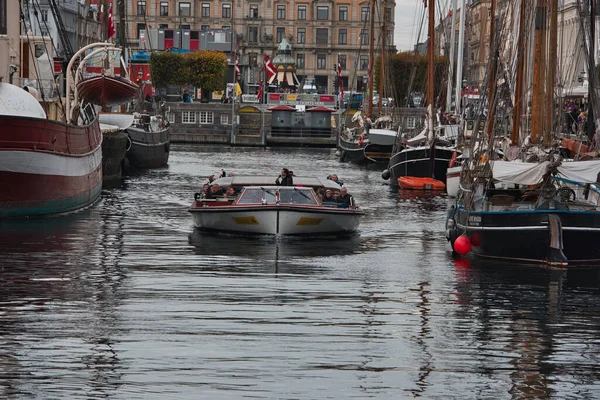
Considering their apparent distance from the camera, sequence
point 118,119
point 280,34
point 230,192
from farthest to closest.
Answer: point 280,34
point 118,119
point 230,192

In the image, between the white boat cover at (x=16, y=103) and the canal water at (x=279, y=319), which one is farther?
the white boat cover at (x=16, y=103)

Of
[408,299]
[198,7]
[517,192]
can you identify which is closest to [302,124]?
[198,7]

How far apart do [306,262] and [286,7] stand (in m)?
157

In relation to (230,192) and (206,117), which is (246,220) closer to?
(230,192)

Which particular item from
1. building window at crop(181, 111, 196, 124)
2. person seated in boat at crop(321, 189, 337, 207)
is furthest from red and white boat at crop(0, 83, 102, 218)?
building window at crop(181, 111, 196, 124)

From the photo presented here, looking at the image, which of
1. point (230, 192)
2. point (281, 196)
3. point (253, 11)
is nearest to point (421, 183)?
point (230, 192)

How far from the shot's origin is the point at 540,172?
33844 mm

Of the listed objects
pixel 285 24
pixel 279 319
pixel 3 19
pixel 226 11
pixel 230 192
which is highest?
pixel 226 11

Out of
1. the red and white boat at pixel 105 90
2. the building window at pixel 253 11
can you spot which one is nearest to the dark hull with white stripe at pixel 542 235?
the red and white boat at pixel 105 90

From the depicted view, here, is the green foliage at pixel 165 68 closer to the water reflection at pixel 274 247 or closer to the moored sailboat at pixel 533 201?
the water reflection at pixel 274 247

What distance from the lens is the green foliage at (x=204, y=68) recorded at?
5433 inches

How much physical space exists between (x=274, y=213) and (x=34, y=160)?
9211mm

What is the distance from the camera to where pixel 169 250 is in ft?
116

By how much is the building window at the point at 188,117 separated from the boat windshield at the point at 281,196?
8484 cm
